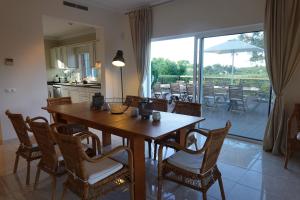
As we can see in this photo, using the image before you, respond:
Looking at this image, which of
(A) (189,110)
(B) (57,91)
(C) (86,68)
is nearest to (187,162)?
(A) (189,110)

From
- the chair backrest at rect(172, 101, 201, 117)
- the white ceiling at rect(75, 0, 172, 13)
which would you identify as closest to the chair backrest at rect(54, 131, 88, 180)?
the chair backrest at rect(172, 101, 201, 117)

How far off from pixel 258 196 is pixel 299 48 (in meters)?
2.13

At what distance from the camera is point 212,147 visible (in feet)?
5.36

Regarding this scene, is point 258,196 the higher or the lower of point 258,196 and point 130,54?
the lower

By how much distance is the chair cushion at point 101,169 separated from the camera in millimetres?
1617

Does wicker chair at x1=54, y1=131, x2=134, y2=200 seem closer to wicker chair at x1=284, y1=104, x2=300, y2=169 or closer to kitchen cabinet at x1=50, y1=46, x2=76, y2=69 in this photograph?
wicker chair at x1=284, y1=104, x2=300, y2=169

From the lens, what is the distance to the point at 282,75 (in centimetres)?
301

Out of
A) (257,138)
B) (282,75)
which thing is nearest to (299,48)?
(282,75)

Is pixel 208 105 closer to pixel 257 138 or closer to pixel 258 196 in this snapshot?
pixel 257 138

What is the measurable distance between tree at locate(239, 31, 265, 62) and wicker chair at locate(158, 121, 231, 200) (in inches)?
89.9

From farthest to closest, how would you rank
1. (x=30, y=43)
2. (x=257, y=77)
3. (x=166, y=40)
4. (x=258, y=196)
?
1. (x=166, y=40)
2. (x=30, y=43)
3. (x=257, y=77)
4. (x=258, y=196)

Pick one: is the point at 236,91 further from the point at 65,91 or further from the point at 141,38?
the point at 65,91

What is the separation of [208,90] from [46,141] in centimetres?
322

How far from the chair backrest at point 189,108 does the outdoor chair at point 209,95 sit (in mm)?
1415
